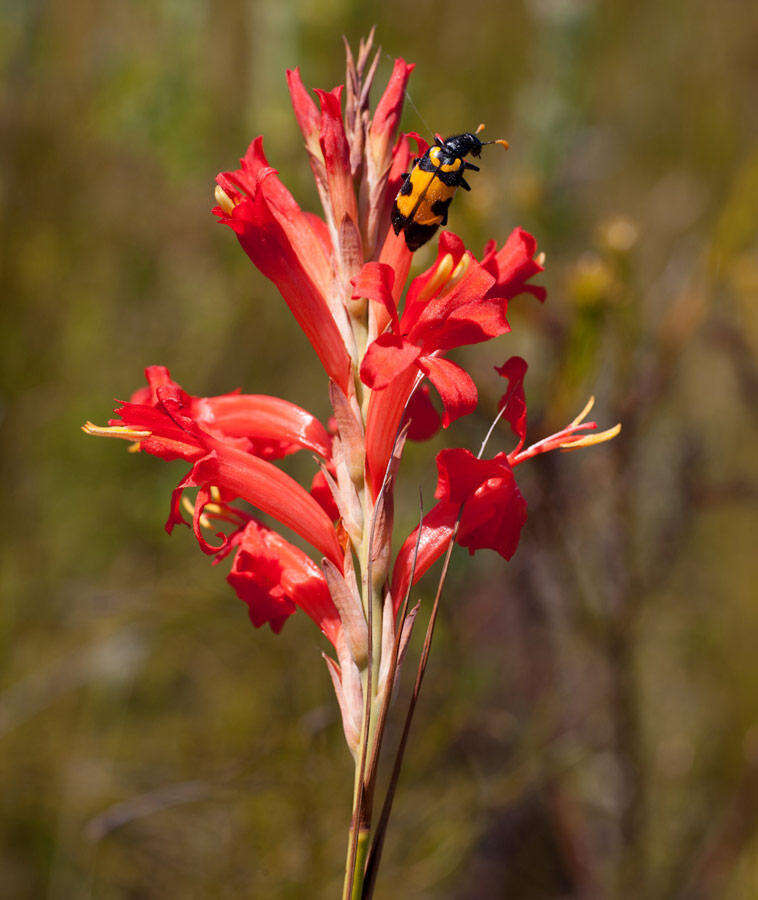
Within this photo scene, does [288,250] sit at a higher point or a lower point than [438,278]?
higher

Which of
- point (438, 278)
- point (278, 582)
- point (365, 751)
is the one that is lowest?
point (365, 751)

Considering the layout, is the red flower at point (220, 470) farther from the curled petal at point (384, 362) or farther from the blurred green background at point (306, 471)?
the blurred green background at point (306, 471)

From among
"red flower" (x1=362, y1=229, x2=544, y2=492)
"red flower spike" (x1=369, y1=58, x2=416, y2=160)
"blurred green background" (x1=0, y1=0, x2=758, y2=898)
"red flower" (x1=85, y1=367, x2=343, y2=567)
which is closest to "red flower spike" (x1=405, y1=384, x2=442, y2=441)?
"red flower" (x1=362, y1=229, x2=544, y2=492)

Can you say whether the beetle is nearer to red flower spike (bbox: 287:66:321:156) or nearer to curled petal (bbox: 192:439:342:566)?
red flower spike (bbox: 287:66:321:156)

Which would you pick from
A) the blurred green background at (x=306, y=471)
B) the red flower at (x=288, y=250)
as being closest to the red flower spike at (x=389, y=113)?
the red flower at (x=288, y=250)

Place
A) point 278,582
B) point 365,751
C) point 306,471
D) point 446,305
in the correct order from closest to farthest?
1. point 365,751
2. point 446,305
3. point 278,582
4. point 306,471

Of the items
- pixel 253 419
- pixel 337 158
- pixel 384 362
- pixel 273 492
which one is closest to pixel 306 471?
pixel 253 419

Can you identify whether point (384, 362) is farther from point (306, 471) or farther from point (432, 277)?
point (306, 471)
